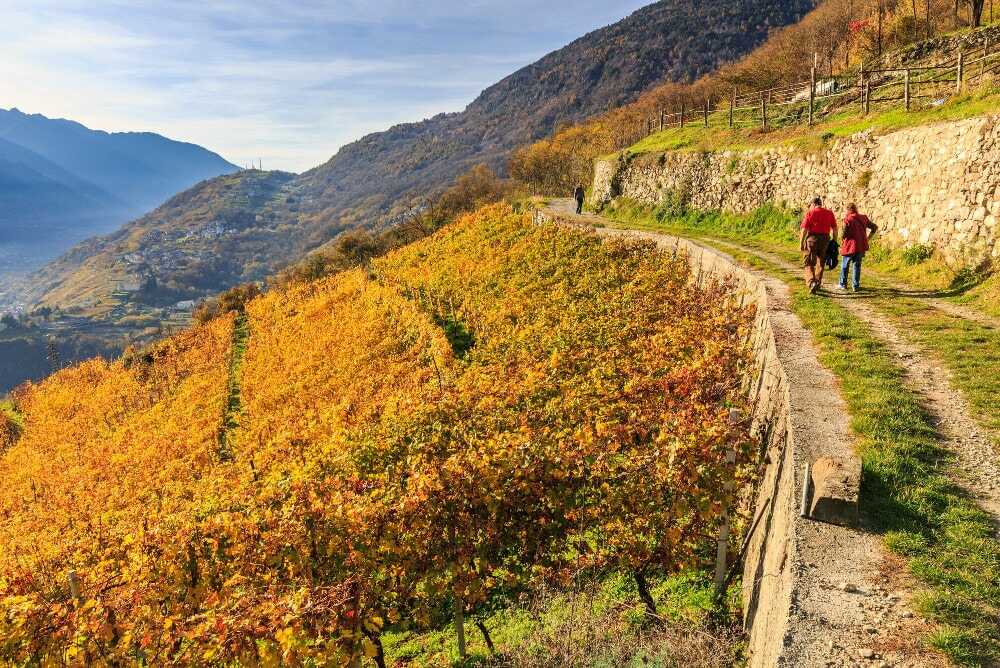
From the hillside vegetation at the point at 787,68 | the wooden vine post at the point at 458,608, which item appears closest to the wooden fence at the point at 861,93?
the hillside vegetation at the point at 787,68

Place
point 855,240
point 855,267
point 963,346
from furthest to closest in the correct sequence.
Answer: point 855,267 → point 855,240 → point 963,346

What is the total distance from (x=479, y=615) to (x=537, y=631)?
7.77 ft

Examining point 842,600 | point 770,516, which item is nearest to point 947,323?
point 770,516

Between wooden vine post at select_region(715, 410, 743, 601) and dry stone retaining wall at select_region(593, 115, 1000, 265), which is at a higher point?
dry stone retaining wall at select_region(593, 115, 1000, 265)

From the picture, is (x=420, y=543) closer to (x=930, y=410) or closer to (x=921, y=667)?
(x=921, y=667)

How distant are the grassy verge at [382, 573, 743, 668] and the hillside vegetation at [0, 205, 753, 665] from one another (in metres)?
0.34

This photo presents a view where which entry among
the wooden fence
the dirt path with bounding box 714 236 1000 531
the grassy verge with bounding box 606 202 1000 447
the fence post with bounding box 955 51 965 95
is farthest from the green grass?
the wooden fence

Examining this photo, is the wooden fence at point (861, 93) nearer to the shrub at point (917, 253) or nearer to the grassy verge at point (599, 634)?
the shrub at point (917, 253)

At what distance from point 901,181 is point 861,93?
36.3 feet

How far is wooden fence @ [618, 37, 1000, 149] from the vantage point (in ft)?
59.9

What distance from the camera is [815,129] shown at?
77.4 feet

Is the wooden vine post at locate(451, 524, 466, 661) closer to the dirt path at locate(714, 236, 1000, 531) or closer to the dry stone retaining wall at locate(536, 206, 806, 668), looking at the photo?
the dry stone retaining wall at locate(536, 206, 806, 668)

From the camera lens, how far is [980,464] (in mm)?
6262

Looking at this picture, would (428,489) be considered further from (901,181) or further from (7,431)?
(7,431)
